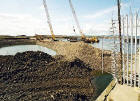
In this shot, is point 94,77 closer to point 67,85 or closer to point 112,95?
point 67,85

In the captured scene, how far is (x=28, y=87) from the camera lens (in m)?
8.79

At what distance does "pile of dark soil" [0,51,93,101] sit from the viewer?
7.59m

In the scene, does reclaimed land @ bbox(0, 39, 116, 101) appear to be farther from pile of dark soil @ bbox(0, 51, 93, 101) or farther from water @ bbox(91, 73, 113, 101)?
water @ bbox(91, 73, 113, 101)

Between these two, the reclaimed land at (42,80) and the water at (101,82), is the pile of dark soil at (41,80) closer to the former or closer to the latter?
the reclaimed land at (42,80)

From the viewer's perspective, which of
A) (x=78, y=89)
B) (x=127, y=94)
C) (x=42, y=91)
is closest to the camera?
(x=127, y=94)

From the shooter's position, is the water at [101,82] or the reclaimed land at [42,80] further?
the water at [101,82]

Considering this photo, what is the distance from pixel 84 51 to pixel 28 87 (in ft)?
45.7

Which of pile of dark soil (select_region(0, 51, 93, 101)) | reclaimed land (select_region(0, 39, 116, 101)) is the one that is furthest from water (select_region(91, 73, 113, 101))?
pile of dark soil (select_region(0, 51, 93, 101))

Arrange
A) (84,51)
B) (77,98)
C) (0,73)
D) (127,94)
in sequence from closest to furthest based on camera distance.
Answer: (127,94)
(77,98)
(0,73)
(84,51)

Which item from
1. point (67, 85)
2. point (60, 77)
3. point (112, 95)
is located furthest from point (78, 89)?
point (112, 95)

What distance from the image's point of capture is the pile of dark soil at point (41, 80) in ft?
24.9

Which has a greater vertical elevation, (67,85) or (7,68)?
(7,68)

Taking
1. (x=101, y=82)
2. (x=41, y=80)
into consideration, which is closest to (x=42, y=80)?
(x=41, y=80)

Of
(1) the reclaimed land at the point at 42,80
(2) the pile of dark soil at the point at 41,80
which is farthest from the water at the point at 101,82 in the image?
(2) the pile of dark soil at the point at 41,80
